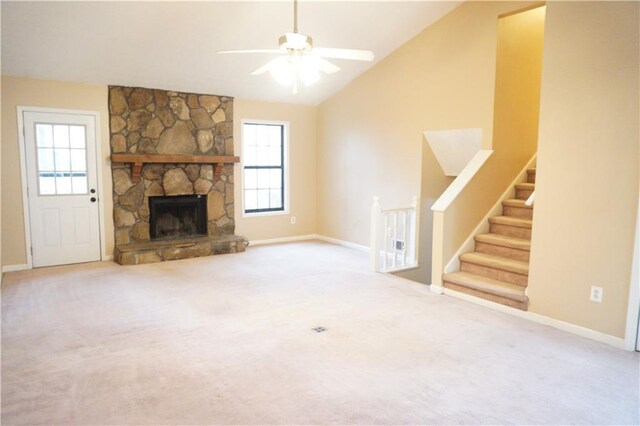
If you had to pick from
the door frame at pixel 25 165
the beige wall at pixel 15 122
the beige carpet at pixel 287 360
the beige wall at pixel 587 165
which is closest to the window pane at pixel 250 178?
the door frame at pixel 25 165

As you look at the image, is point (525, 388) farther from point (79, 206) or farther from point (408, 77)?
point (79, 206)

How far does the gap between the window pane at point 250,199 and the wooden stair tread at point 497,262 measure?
385 centimetres

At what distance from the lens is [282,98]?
7191mm

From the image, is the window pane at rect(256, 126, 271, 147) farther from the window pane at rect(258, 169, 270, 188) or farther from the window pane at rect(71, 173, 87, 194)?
the window pane at rect(71, 173, 87, 194)

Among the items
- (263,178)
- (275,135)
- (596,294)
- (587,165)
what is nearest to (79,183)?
(263,178)

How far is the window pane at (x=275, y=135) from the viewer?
7539 millimetres

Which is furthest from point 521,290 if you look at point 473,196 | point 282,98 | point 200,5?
point 282,98

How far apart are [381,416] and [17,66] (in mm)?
5502

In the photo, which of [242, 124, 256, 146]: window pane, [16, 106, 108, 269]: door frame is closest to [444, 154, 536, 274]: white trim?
[242, 124, 256, 146]: window pane

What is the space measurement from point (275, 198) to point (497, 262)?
13.9 ft

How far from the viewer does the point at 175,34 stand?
4.87 meters

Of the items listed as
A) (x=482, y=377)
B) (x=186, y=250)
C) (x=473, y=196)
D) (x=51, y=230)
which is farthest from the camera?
(x=186, y=250)

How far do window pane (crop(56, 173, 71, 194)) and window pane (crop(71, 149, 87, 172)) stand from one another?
0.15 metres

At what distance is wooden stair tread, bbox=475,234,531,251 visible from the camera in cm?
452
